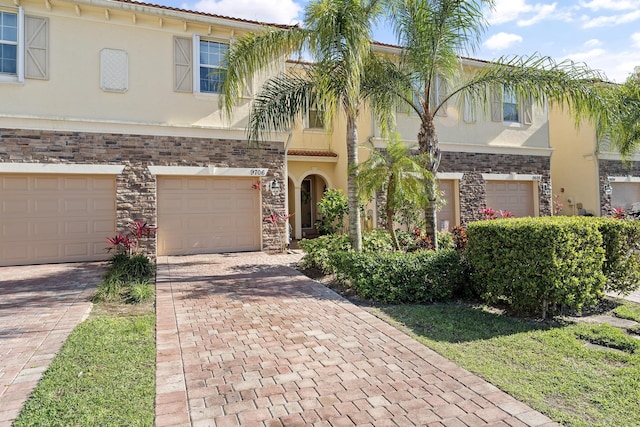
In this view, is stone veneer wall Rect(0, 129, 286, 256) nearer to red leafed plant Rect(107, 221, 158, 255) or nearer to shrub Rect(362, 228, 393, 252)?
red leafed plant Rect(107, 221, 158, 255)

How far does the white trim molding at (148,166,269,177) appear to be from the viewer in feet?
39.2

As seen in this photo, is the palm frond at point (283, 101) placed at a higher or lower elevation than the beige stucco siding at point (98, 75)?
A: lower

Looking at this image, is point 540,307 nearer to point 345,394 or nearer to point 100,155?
point 345,394

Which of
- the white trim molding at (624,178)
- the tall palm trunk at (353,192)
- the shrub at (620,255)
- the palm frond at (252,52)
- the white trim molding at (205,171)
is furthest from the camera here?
the white trim molding at (624,178)

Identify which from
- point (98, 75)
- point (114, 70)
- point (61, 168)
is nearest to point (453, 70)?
point (114, 70)

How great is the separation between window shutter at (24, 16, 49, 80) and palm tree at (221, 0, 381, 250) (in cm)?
577

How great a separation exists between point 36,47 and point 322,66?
8.45 meters

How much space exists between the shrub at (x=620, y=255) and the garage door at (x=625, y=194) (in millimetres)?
15212

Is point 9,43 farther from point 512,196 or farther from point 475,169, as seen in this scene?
point 512,196

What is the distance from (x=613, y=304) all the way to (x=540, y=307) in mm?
1999

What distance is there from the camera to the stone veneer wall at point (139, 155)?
10.8m

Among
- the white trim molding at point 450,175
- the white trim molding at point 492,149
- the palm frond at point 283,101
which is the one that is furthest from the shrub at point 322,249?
the white trim molding at point 450,175

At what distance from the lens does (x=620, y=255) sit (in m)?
6.41

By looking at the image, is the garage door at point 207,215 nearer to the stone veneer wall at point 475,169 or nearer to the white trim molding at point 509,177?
the stone veneer wall at point 475,169
